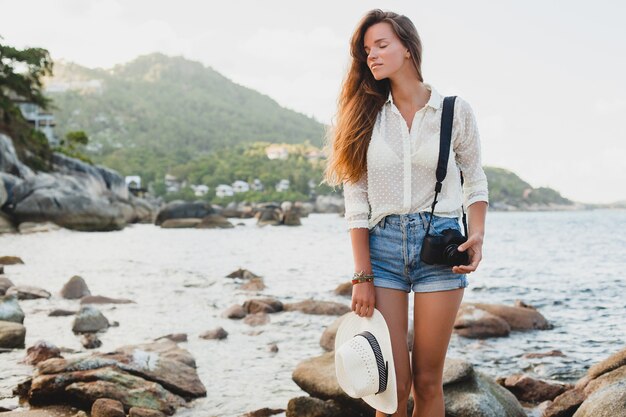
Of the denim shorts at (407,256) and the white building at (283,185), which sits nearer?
the denim shorts at (407,256)

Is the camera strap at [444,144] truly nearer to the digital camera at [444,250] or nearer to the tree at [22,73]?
the digital camera at [444,250]

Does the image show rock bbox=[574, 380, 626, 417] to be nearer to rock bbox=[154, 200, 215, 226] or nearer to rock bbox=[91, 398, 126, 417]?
rock bbox=[91, 398, 126, 417]

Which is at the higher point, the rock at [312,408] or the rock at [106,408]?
the rock at [106,408]

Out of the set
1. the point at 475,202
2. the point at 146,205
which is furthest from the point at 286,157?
the point at 475,202

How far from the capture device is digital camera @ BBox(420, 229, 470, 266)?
2754mm

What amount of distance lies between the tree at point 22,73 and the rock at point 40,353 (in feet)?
123

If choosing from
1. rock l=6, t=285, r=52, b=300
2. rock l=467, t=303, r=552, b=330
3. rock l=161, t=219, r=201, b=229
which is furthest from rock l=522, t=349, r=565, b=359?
rock l=161, t=219, r=201, b=229

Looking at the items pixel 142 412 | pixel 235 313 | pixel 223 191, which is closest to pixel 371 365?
pixel 142 412

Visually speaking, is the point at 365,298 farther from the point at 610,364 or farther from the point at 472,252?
the point at 610,364

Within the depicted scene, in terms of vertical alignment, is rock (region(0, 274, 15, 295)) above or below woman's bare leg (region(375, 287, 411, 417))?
below

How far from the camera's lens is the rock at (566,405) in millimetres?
5180

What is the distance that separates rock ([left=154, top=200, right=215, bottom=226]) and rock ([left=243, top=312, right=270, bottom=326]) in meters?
38.4

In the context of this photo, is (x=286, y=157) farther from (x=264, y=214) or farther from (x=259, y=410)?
(x=259, y=410)

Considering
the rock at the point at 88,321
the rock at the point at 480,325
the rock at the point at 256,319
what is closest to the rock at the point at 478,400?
the rock at the point at 480,325
